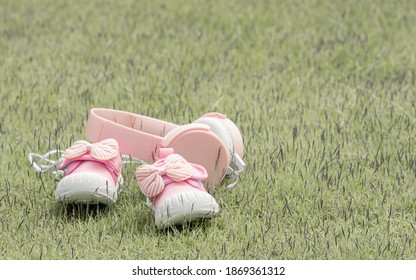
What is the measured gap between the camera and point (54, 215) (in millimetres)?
4395

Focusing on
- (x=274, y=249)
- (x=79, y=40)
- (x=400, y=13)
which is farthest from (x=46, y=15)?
(x=274, y=249)

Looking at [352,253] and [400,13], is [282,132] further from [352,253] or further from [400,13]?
[400,13]

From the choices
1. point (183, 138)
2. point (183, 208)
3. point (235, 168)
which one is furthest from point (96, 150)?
point (235, 168)

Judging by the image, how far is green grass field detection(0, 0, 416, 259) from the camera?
416 centimetres

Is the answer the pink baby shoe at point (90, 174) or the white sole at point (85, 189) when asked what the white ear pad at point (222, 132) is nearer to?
the pink baby shoe at point (90, 174)

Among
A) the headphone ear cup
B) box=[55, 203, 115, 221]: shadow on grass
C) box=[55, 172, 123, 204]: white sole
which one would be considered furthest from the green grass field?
the headphone ear cup

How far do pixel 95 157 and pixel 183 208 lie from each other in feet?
2.03

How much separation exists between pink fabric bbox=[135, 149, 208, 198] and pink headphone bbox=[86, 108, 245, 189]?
179mm

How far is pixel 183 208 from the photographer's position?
4.05m

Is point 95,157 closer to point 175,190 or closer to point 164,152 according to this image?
point 164,152

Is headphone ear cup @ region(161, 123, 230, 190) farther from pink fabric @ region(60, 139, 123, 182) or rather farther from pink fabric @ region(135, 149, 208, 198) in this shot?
pink fabric @ region(60, 139, 123, 182)

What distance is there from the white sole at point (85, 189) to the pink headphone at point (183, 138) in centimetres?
44

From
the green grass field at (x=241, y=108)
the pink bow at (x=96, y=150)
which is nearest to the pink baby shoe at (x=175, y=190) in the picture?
the green grass field at (x=241, y=108)

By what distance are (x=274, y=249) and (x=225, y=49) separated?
4080 millimetres
